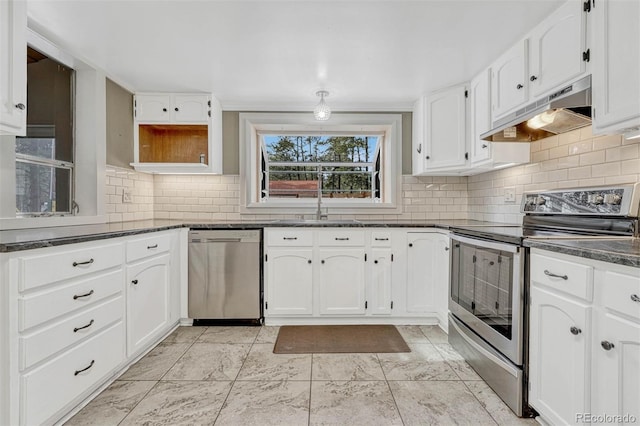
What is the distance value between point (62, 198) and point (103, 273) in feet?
3.52

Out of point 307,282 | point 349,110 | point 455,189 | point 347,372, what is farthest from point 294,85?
point 347,372

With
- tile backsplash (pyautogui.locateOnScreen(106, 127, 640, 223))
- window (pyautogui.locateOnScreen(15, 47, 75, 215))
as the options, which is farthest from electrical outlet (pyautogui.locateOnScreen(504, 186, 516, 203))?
window (pyautogui.locateOnScreen(15, 47, 75, 215))

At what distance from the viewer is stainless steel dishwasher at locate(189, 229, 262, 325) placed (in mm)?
2797

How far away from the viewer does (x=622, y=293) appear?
110cm

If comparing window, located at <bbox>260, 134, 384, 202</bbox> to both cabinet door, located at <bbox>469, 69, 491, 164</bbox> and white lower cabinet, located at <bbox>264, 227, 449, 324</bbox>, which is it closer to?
white lower cabinet, located at <bbox>264, 227, 449, 324</bbox>

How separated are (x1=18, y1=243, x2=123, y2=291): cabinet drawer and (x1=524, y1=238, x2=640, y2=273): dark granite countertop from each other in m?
2.24

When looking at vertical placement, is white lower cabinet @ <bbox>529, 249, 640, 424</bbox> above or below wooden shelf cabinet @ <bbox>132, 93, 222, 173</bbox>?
below

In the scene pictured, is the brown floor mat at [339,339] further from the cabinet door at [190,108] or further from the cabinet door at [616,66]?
the cabinet door at [190,108]

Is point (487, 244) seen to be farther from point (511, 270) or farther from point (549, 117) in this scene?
point (549, 117)

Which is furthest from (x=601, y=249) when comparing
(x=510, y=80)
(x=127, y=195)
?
(x=127, y=195)

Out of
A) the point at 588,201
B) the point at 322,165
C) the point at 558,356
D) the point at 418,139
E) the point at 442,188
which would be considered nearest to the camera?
the point at 558,356

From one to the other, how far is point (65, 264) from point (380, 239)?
7.18 ft

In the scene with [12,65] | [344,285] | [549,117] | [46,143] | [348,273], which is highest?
[12,65]

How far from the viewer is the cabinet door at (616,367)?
3.47 ft
